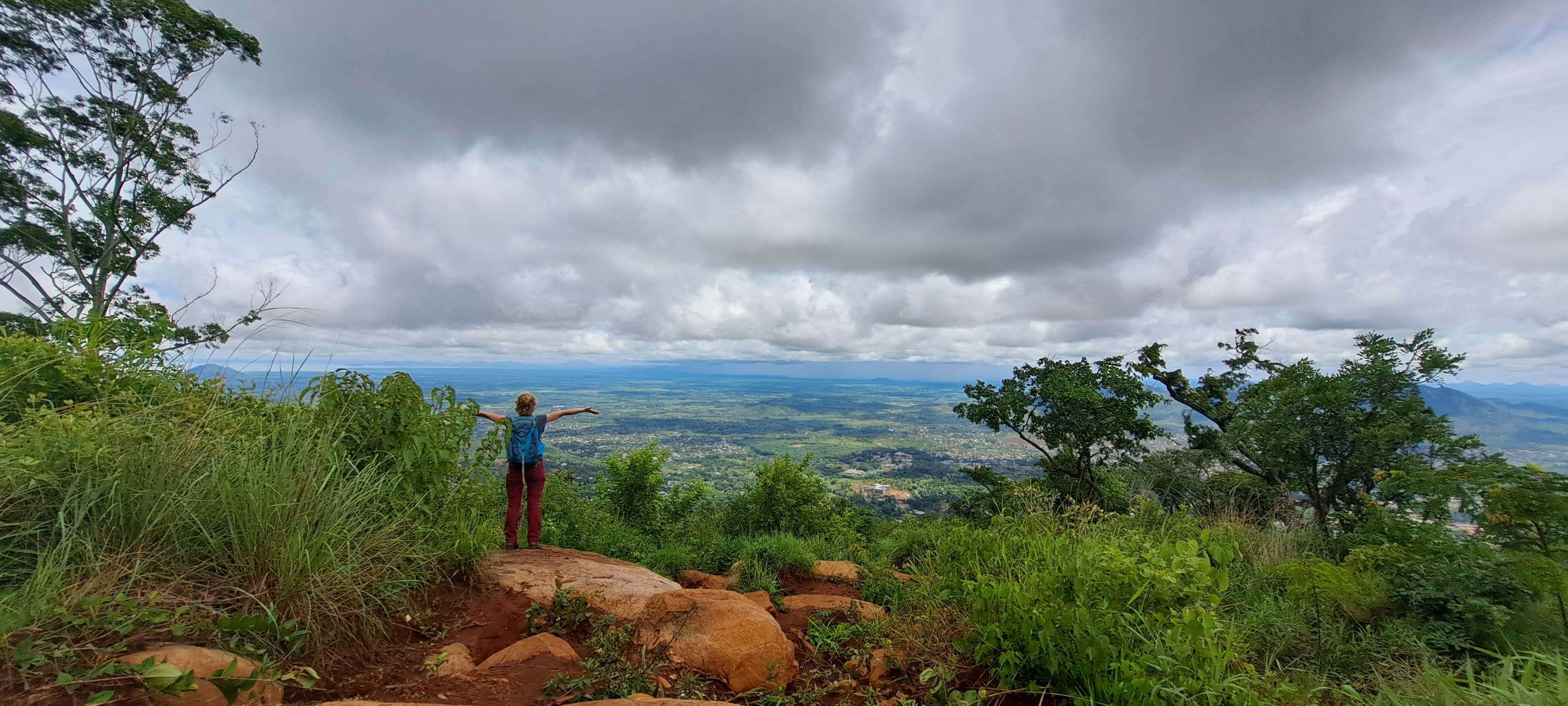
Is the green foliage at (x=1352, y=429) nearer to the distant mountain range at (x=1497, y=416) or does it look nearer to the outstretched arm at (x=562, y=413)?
the distant mountain range at (x=1497, y=416)

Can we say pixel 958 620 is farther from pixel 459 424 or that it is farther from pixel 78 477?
pixel 78 477

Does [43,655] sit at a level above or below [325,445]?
below

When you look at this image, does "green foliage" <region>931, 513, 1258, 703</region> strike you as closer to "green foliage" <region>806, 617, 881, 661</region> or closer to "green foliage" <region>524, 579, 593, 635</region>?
"green foliage" <region>806, 617, 881, 661</region>

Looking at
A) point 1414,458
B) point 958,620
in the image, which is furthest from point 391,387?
point 1414,458

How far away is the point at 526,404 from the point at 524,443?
471 mm

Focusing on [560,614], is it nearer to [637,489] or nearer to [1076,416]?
[637,489]

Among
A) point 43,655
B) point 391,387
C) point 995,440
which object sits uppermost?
point 391,387

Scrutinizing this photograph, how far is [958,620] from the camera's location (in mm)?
3537

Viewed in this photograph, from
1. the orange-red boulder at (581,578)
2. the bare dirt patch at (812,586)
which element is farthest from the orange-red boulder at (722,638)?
the bare dirt patch at (812,586)

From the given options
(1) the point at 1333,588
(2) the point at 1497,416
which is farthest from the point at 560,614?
(2) the point at 1497,416

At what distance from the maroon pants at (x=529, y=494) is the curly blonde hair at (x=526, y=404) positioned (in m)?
0.60

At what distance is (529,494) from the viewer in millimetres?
6086

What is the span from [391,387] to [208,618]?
2211 millimetres

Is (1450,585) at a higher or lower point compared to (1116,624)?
lower
